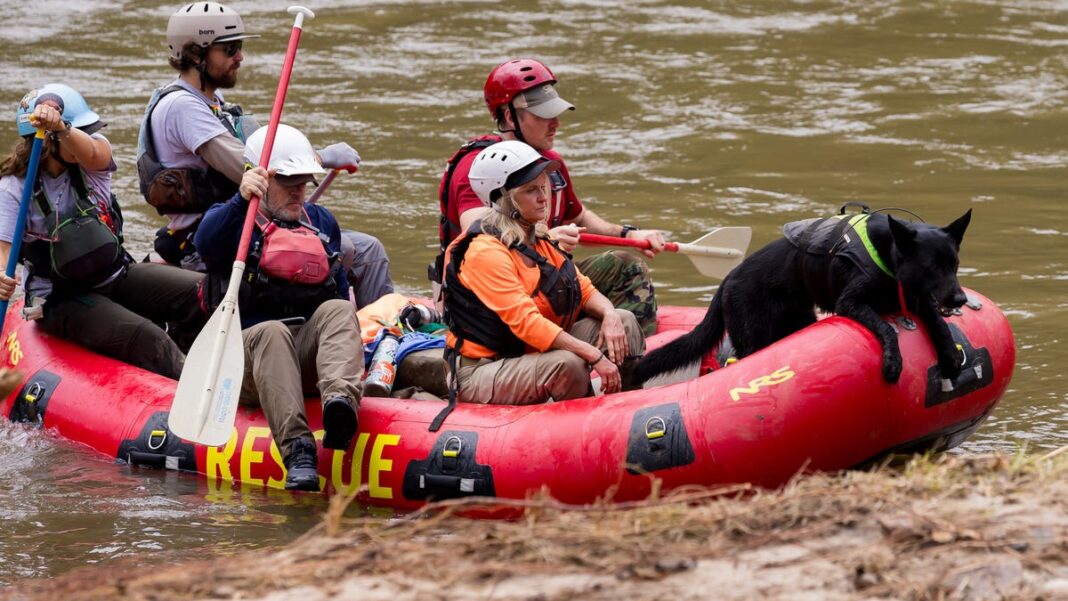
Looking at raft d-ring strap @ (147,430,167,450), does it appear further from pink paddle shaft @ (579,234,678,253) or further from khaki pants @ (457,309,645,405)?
pink paddle shaft @ (579,234,678,253)

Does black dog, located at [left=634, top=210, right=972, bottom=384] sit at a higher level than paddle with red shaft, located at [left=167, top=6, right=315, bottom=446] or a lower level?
higher

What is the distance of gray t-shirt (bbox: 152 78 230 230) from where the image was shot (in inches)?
257

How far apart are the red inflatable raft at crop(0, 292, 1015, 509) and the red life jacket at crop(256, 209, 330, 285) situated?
1.73ft

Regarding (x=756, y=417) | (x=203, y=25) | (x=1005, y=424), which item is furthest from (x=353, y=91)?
(x=756, y=417)

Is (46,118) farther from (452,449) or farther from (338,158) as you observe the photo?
(452,449)

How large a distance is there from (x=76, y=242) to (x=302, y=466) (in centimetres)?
158

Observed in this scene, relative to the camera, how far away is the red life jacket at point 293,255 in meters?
5.79

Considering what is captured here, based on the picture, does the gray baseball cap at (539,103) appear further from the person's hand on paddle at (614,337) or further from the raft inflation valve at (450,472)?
the raft inflation valve at (450,472)

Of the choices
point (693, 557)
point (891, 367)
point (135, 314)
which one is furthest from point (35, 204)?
point (693, 557)

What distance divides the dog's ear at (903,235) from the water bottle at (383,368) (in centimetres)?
208

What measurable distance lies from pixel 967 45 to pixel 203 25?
37.0 ft

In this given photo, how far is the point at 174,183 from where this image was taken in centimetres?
658

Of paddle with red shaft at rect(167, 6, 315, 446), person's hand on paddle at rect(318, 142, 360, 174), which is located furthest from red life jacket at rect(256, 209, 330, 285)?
person's hand on paddle at rect(318, 142, 360, 174)

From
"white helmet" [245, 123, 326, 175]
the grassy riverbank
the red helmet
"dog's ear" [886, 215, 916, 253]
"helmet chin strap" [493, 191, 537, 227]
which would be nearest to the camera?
the grassy riverbank
